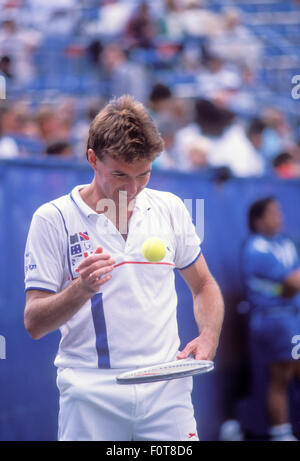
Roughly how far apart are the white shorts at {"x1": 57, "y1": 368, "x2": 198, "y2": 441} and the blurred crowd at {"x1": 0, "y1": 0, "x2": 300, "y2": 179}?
217 centimetres

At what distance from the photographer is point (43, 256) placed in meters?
2.17

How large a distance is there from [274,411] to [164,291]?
2473mm

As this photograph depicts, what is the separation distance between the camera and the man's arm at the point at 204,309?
2.29m

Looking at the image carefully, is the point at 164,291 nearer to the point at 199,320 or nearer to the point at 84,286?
the point at 199,320

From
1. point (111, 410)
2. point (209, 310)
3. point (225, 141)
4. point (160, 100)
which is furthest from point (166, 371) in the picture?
point (225, 141)

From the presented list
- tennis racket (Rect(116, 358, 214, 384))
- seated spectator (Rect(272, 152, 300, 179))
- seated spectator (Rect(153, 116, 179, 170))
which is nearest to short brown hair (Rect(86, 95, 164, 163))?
tennis racket (Rect(116, 358, 214, 384))

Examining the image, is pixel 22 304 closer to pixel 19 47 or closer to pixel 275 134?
pixel 275 134

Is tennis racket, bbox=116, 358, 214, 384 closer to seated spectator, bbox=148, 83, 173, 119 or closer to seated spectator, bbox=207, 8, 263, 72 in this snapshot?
seated spectator, bbox=148, 83, 173, 119

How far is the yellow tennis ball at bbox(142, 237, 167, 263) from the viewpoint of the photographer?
2.19 m

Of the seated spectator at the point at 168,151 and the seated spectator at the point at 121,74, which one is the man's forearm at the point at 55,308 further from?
the seated spectator at the point at 121,74

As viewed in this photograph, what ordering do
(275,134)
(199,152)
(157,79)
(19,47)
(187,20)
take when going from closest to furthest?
(199,152) → (275,134) → (157,79) → (19,47) → (187,20)

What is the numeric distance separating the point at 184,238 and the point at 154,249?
0.19 m

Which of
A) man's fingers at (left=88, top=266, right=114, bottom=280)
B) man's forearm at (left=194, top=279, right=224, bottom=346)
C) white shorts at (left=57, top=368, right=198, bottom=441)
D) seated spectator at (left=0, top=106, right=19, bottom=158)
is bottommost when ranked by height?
white shorts at (left=57, top=368, right=198, bottom=441)

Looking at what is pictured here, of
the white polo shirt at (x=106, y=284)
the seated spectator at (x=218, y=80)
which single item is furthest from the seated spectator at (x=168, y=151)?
the seated spectator at (x=218, y=80)
